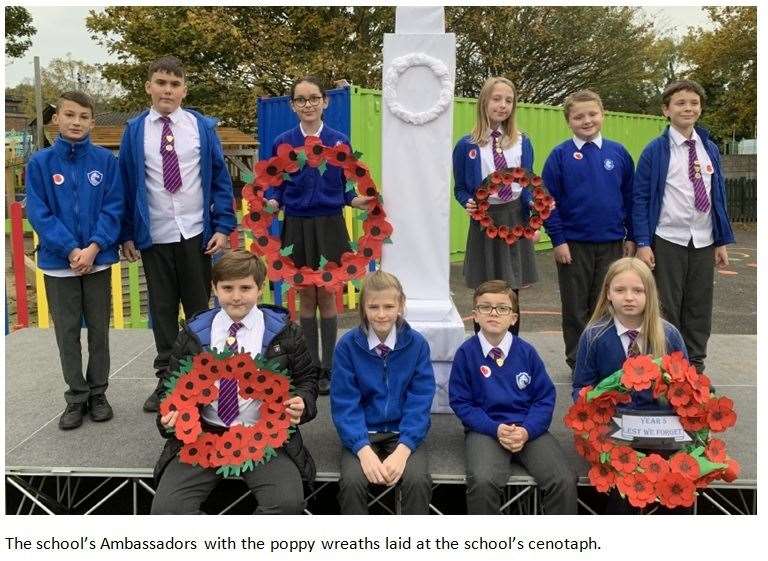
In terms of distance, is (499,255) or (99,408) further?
(499,255)

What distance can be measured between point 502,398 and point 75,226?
2.14 m

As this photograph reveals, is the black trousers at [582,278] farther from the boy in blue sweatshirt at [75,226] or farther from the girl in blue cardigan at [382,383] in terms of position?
the boy in blue sweatshirt at [75,226]

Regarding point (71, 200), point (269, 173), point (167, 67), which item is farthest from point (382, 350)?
point (167, 67)

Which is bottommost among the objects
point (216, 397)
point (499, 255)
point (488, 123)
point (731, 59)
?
point (216, 397)

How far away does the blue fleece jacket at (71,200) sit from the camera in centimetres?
327

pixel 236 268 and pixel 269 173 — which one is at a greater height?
pixel 269 173

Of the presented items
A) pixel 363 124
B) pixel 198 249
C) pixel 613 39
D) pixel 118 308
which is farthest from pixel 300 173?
pixel 613 39

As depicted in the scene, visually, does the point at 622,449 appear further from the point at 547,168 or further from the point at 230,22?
the point at 230,22

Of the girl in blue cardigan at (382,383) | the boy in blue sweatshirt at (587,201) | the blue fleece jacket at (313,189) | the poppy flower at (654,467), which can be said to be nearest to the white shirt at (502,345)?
the girl in blue cardigan at (382,383)

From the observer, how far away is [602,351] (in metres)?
2.99

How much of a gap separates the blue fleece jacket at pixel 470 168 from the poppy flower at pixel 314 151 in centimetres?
74

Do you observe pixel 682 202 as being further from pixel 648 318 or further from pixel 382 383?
pixel 382 383

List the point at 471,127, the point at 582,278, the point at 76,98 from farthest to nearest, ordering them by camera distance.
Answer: the point at 471,127
the point at 582,278
the point at 76,98

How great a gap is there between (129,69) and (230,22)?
3262 millimetres
